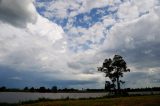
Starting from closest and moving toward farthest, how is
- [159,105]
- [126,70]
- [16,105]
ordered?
[159,105], [16,105], [126,70]

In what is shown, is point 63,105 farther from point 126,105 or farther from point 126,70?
point 126,70

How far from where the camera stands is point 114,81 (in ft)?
323

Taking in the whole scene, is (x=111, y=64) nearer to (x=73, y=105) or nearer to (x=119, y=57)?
(x=119, y=57)

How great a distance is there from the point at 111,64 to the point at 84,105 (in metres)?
55.2

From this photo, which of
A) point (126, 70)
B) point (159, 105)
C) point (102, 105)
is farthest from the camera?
point (126, 70)

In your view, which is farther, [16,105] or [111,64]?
[111,64]

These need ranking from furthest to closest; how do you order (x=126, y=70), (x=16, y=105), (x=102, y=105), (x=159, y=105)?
(x=126, y=70) < (x=16, y=105) < (x=102, y=105) < (x=159, y=105)

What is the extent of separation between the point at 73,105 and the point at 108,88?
57.1 m

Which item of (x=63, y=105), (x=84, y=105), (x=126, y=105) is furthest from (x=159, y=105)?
(x=63, y=105)

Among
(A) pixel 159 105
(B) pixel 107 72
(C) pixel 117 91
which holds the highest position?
(B) pixel 107 72

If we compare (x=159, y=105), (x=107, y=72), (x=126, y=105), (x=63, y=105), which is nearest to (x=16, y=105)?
(x=63, y=105)

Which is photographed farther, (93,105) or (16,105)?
(16,105)

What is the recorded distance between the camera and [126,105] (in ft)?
143

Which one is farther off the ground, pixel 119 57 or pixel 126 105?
pixel 119 57
